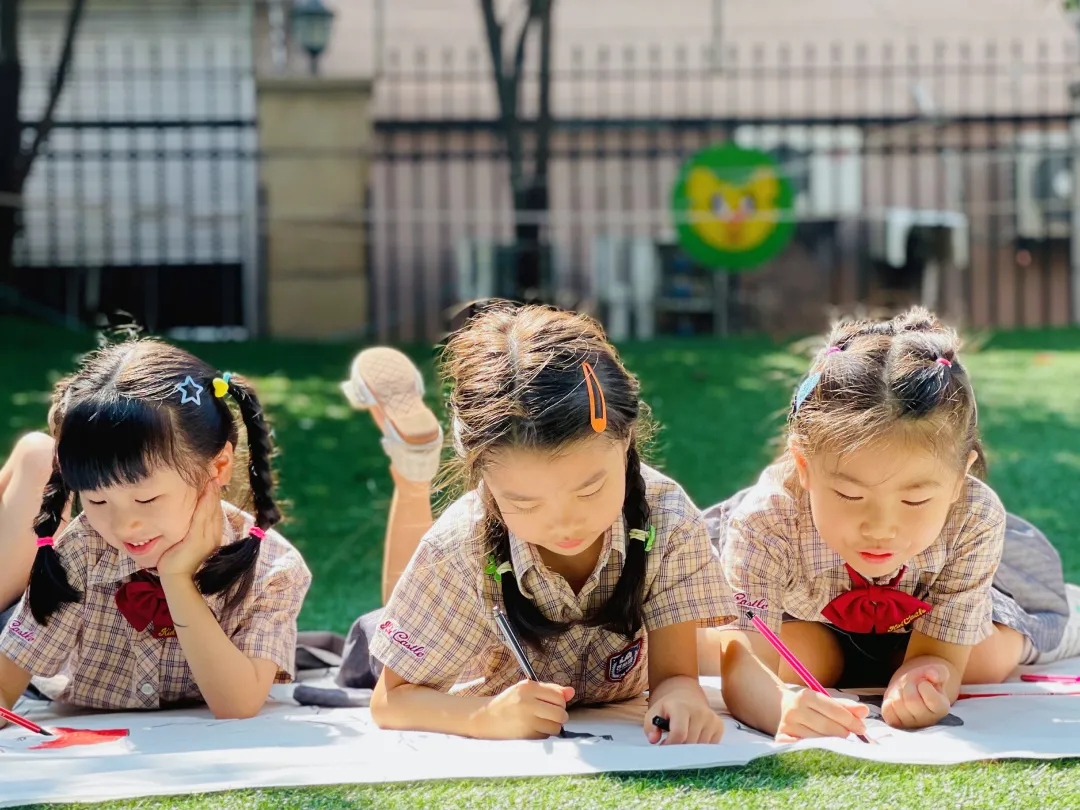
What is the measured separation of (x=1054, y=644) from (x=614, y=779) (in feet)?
4.69

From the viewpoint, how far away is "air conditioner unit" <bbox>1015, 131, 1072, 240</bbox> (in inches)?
468

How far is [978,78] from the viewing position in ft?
43.5

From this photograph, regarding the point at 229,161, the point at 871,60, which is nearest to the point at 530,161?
the point at 229,161

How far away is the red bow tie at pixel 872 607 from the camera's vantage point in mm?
2693

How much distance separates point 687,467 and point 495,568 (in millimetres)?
3497

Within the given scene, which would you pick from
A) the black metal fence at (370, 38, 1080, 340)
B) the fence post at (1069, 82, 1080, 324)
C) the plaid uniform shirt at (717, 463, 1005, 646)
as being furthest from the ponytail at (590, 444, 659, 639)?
the fence post at (1069, 82, 1080, 324)

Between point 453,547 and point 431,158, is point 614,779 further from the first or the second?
point 431,158

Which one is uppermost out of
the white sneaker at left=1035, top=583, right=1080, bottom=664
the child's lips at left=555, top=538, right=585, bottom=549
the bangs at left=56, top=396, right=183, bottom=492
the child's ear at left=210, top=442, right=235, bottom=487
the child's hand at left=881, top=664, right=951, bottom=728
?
the bangs at left=56, top=396, right=183, bottom=492

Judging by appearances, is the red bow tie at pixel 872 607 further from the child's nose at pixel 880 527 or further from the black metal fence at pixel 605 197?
the black metal fence at pixel 605 197

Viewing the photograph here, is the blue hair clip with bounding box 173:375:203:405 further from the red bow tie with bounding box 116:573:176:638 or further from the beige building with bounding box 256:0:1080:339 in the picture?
the beige building with bounding box 256:0:1080:339

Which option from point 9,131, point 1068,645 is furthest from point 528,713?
point 9,131

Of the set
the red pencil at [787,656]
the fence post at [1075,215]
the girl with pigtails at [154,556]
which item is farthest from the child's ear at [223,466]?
the fence post at [1075,215]

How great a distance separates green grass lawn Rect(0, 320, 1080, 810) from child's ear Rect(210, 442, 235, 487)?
2.51ft

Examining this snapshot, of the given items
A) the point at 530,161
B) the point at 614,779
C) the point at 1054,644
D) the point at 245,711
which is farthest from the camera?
the point at 530,161
